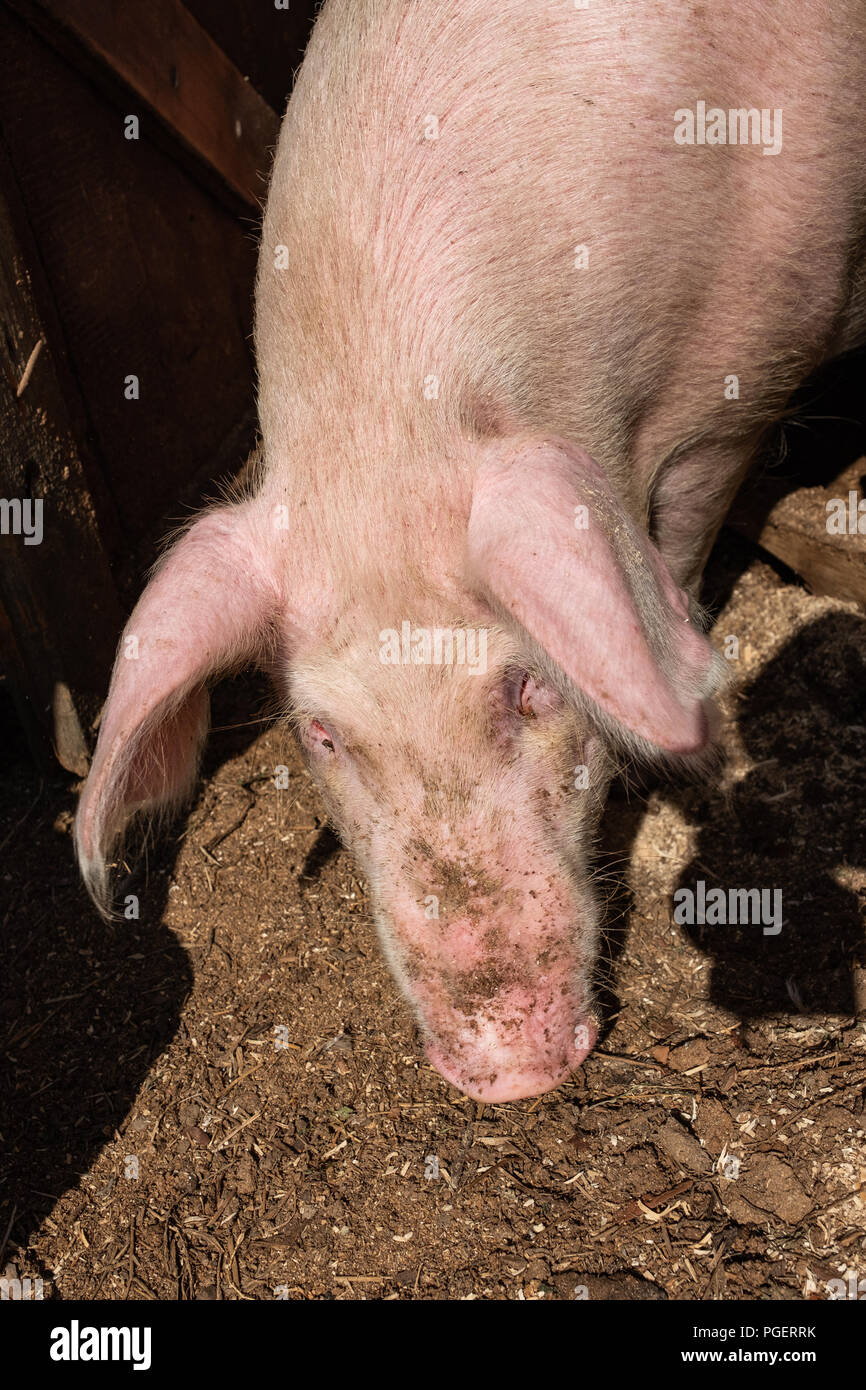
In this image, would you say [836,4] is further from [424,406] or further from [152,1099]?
[152,1099]

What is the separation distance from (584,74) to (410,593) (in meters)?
1.34

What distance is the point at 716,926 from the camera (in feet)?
10.6

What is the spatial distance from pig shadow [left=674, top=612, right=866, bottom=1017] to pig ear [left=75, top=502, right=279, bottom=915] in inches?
59.5

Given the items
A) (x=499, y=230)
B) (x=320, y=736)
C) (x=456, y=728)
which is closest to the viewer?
(x=456, y=728)

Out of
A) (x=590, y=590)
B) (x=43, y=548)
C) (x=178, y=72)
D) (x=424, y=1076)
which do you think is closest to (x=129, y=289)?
(x=178, y=72)

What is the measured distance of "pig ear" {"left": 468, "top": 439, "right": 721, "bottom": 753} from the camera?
2.13m

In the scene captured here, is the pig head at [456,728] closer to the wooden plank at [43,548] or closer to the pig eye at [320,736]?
the pig eye at [320,736]

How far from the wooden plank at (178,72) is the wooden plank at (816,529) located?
197cm

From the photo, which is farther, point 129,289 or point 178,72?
point 129,289

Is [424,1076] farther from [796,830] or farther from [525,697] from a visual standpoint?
[796,830]

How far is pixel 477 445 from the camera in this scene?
2.58 metres

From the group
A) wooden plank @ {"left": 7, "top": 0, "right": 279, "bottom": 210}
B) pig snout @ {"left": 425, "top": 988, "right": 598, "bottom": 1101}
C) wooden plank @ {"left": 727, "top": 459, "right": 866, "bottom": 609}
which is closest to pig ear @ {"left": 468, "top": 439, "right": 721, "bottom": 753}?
pig snout @ {"left": 425, "top": 988, "right": 598, "bottom": 1101}

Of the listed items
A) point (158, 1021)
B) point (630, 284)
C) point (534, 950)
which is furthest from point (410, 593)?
point (158, 1021)

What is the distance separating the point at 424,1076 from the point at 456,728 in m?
1.10
